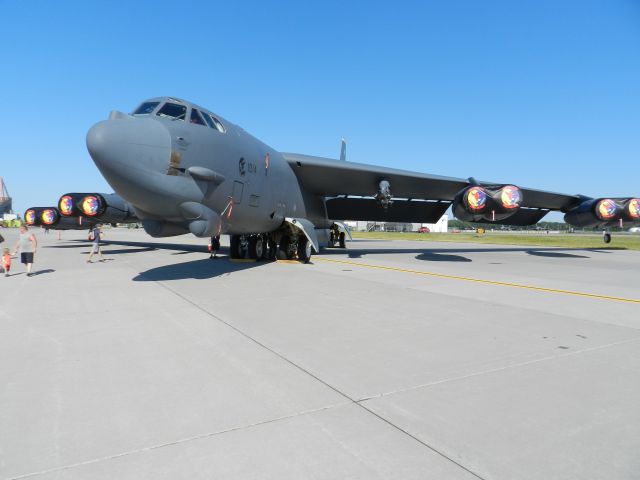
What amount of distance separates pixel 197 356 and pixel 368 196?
13.8 metres

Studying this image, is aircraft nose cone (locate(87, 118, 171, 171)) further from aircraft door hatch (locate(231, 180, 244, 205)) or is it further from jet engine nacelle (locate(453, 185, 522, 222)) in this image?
jet engine nacelle (locate(453, 185, 522, 222))

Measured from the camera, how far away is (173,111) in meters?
8.37

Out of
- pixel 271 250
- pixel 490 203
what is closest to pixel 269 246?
pixel 271 250

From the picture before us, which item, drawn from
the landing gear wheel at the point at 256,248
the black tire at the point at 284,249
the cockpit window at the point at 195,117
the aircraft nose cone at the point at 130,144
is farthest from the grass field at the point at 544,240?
the aircraft nose cone at the point at 130,144

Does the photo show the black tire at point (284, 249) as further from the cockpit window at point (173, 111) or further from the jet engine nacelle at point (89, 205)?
the jet engine nacelle at point (89, 205)

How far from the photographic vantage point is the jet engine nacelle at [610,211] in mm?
16844

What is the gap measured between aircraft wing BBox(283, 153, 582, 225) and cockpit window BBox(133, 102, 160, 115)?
5.61 m

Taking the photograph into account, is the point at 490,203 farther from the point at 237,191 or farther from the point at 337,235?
the point at 337,235

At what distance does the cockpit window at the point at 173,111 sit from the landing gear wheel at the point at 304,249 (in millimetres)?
6012

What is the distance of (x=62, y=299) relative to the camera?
6.86 m

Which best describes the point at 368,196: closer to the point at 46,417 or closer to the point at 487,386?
the point at 487,386

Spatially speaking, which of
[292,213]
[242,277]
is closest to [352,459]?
[242,277]

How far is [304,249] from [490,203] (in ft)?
20.5

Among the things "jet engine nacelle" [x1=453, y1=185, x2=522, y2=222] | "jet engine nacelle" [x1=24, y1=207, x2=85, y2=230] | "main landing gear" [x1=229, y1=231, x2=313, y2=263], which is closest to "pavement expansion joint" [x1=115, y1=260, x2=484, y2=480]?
"main landing gear" [x1=229, y1=231, x2=313, y2=263]
